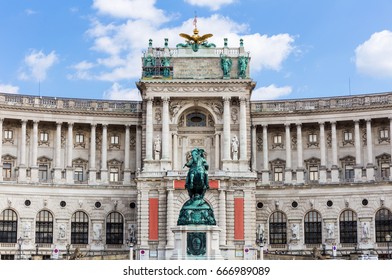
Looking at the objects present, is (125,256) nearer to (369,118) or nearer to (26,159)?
(26,159)

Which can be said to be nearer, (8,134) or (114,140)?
(8,134)

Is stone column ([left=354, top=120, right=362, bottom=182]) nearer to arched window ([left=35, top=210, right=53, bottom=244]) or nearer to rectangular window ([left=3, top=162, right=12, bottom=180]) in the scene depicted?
arched window ([left=35, top=210, right=53, bottom=244])

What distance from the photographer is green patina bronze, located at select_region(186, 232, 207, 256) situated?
52688 millimetres

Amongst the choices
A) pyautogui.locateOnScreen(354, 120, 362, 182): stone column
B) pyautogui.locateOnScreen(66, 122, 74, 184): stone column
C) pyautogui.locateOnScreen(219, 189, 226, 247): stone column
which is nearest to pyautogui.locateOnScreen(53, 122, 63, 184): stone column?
pyautogui.locateOnScreen(66, 122, 74, 184): stone column

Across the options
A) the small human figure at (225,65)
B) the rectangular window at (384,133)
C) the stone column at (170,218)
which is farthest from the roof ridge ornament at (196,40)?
the rectangular window at (384,133)

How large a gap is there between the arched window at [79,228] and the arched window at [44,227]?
2.35 m

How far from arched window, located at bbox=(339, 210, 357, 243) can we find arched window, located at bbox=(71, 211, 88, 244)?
89.7ft

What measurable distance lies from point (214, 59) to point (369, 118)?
17798 millimetres

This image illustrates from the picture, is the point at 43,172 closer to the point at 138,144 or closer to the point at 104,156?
the point at 104,156

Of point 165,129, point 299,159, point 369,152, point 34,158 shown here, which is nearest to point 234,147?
point 165,129

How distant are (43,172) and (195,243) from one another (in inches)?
1461

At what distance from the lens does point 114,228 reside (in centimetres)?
8481

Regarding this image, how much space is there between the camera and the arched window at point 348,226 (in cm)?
8238

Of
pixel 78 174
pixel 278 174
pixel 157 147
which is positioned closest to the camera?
pixel 157 147
